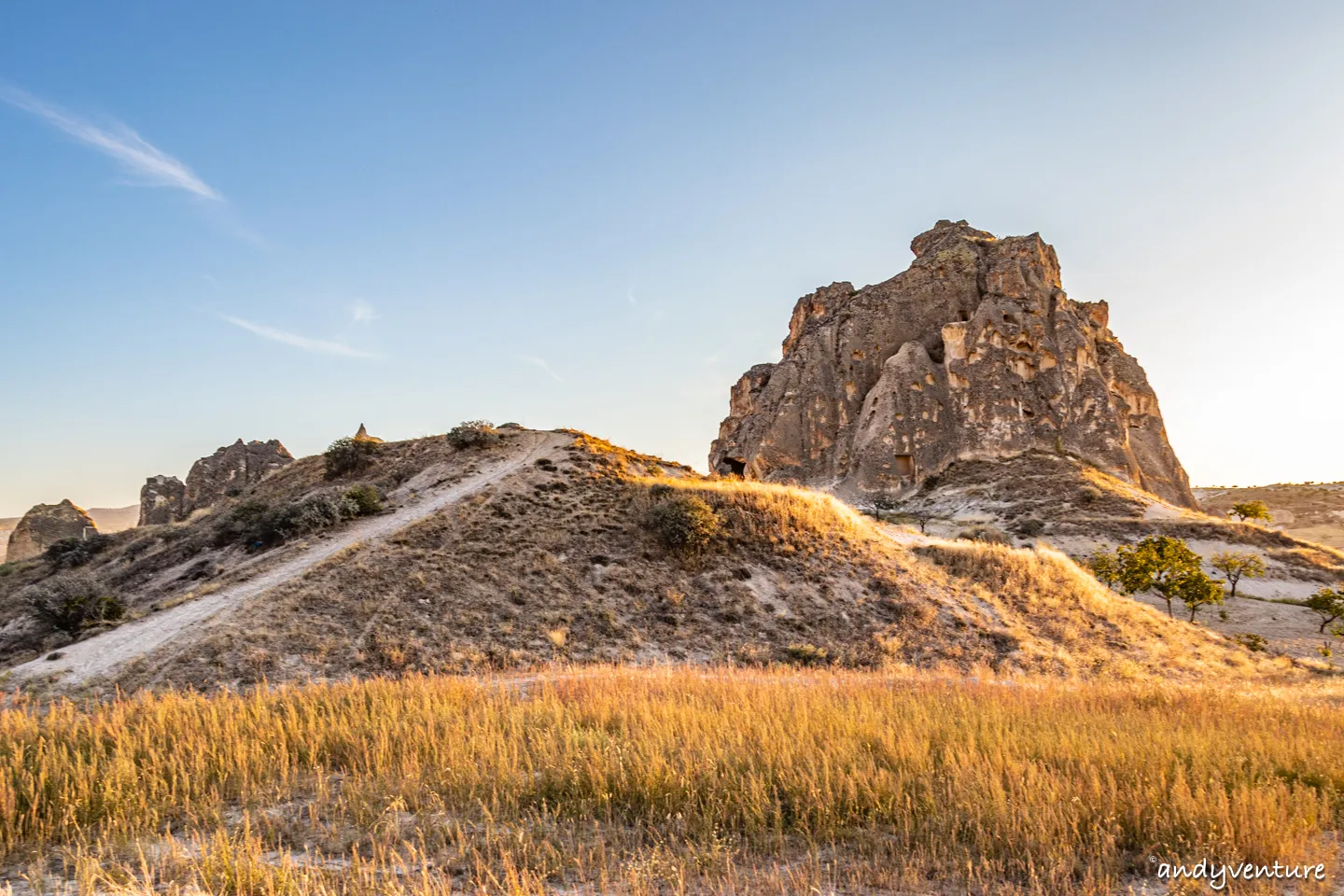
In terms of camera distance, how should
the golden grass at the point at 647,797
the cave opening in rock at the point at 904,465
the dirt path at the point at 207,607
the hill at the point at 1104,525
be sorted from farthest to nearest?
the cave opening in rock at the point at 904,465 < the hill at the point at 1104,525 < the dirt path at the point at 207,607 < the golden grass at the point at 647,797

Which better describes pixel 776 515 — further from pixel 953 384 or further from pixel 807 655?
pixel 953 384

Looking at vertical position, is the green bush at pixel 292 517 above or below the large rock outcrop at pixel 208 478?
below

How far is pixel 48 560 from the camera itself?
2988 centimetres

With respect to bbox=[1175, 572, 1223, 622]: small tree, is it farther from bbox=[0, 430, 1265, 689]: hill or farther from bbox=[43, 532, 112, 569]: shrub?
bbox=[43, 532, 112, 569]: shrub

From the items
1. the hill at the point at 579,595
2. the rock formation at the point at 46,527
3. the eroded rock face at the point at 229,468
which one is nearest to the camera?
the hill at the point at 579,595

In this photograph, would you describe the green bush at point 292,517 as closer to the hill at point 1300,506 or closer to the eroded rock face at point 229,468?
the eroded rock face at point 229,468

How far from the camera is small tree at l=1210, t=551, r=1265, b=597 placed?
119 ft

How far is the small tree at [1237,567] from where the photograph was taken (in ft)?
119

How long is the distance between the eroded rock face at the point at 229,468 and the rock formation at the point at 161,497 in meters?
0.64

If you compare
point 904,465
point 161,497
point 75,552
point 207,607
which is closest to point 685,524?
point 207,607

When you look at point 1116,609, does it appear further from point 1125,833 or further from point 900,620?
point 1125,833

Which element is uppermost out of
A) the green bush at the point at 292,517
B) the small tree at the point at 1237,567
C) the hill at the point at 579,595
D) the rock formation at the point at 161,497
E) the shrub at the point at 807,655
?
the rock formation at the point at 161,497

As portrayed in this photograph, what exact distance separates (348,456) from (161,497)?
35.2 metres

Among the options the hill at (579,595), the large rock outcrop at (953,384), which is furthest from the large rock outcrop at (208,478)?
the large rock outcrop at (953,384)
